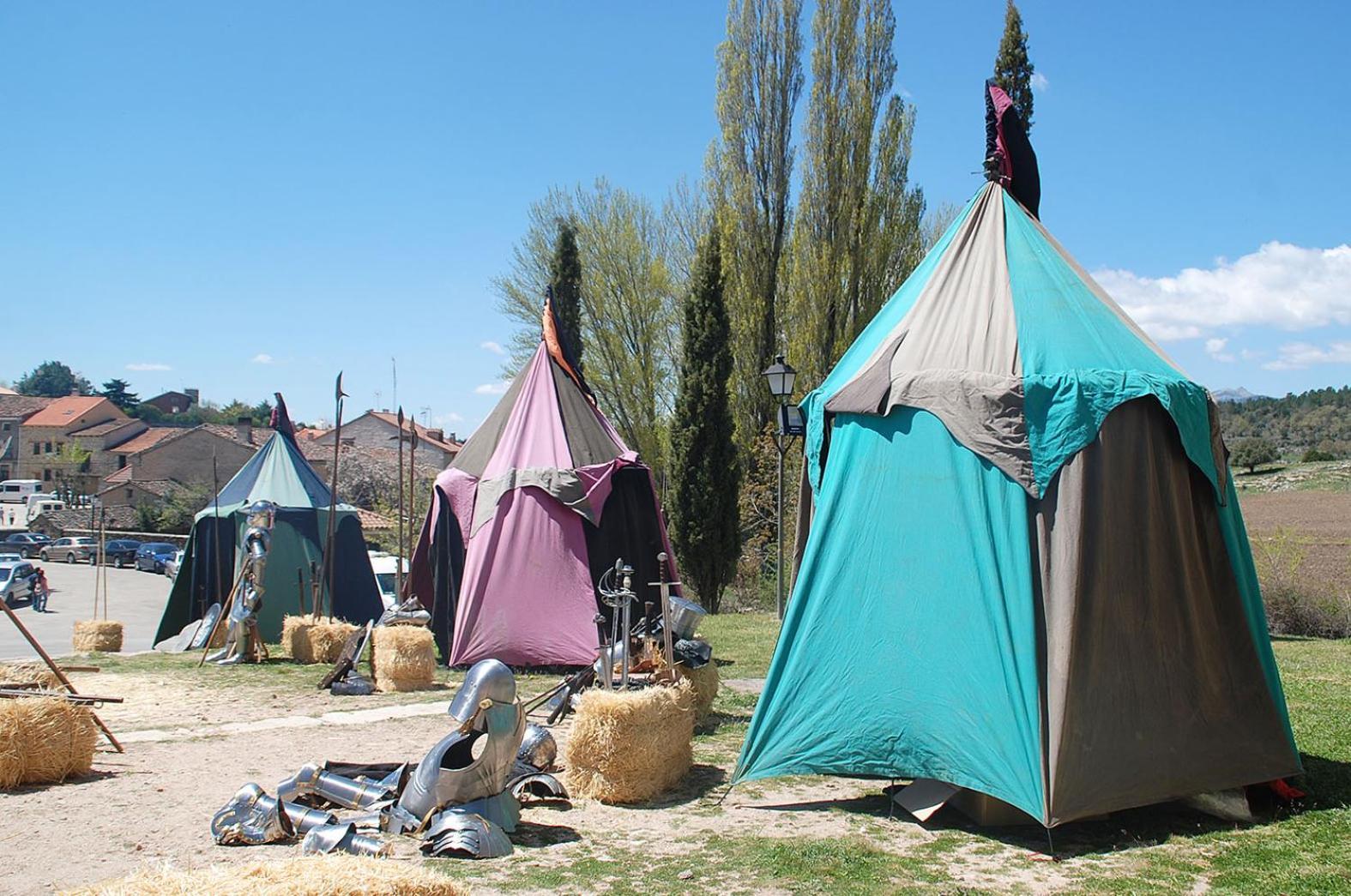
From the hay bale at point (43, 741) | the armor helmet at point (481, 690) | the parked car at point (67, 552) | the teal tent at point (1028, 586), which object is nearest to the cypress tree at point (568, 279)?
the hay bale at point (43, 741)

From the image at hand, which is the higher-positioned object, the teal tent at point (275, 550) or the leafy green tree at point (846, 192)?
the leafy green tree at point (846, 192)

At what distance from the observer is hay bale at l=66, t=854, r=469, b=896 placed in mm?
2635

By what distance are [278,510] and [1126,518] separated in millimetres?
11877

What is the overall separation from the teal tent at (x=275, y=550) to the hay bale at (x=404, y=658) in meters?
4.58

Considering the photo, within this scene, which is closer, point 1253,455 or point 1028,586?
point 1028,586

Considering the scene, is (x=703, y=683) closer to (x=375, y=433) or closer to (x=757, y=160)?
(x=757, y=160)

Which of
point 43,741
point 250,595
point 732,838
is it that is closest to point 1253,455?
point 250,595

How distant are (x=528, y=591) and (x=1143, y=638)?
22.1 ft

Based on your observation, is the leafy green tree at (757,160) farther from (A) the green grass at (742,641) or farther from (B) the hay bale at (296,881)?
(B) the hay bale at (296,881)

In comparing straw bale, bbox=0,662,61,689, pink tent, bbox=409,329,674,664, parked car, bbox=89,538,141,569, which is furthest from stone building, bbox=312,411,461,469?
straw bale, bbox=0,662,61,689

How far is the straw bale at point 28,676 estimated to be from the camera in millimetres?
7117

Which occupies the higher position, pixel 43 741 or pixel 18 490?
pixel 18 490

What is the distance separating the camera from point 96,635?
13.7 metres

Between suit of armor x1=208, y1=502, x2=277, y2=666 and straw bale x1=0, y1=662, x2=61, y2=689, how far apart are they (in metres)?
4.53
